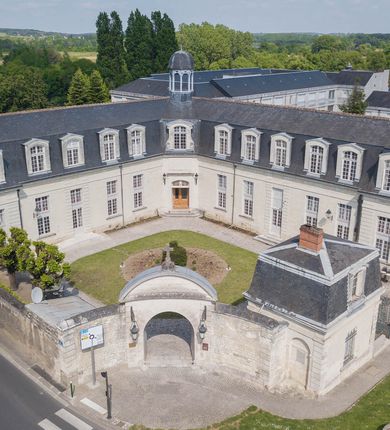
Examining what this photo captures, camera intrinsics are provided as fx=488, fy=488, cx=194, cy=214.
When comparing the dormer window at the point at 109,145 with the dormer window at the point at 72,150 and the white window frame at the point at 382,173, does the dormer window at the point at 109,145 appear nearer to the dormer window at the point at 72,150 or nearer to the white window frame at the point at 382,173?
the dormer window at the point at 72,150

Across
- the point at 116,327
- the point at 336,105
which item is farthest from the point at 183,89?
the point at 336,105

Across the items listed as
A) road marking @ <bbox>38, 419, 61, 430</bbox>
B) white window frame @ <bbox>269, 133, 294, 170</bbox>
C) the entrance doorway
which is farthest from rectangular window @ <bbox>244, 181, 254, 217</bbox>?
road marking @ <bbox>38, 419, 61, 430</bbox>

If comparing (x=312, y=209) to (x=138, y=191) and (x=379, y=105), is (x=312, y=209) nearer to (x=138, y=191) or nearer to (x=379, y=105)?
(x=138, y=191)

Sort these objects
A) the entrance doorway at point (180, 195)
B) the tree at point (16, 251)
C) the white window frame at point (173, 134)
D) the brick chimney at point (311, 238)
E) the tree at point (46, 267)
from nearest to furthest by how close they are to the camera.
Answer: the brick chimney at point (311, 238) → the tree at point (46, 267) → the tree at point (16, 251) → the white window frame at point (173, 134) → the entrance doorway at point (180, 195)

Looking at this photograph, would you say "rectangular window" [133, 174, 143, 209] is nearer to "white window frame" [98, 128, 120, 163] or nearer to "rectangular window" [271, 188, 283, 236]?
"white window frame" [98, 128, 120, 163]

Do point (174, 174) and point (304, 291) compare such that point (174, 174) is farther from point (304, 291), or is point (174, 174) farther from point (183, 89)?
point (304, 291)

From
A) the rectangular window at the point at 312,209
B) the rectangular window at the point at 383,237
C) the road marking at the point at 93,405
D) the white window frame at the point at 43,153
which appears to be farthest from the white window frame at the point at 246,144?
the road marking at the point at 93,405
